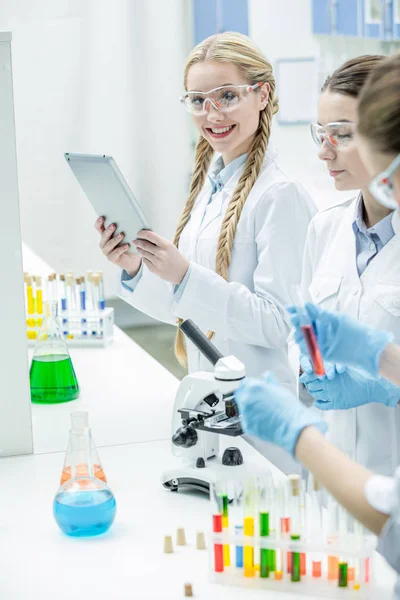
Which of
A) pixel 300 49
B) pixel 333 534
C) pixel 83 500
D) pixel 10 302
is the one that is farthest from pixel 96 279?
pixel 300 49

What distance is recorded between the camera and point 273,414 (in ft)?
3.86

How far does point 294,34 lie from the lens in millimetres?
5027

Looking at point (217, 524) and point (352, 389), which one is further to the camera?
point (352, 389)

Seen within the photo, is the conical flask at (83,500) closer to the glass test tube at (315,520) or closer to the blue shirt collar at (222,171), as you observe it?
the glass test tube at (315,520)

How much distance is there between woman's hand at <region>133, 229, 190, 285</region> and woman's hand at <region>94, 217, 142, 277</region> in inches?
2.2

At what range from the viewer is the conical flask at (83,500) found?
145 centimetres

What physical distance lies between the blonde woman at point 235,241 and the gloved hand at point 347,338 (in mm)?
673

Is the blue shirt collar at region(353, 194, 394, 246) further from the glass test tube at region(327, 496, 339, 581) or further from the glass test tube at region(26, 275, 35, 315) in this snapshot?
the glass test tube at region(26, 275, 35, 315)

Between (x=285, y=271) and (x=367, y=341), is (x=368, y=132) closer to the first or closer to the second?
(x=367, y=341)

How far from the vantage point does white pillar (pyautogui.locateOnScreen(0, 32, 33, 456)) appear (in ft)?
6.08

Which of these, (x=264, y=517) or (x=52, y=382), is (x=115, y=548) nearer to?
(x=264, y=517)

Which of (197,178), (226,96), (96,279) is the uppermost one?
(226,96)

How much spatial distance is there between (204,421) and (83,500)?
317mm

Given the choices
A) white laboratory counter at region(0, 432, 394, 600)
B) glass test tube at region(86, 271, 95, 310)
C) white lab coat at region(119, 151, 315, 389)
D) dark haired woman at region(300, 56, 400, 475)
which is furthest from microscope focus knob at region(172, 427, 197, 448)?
glass test tube at region(86, 271, 95, 310)
